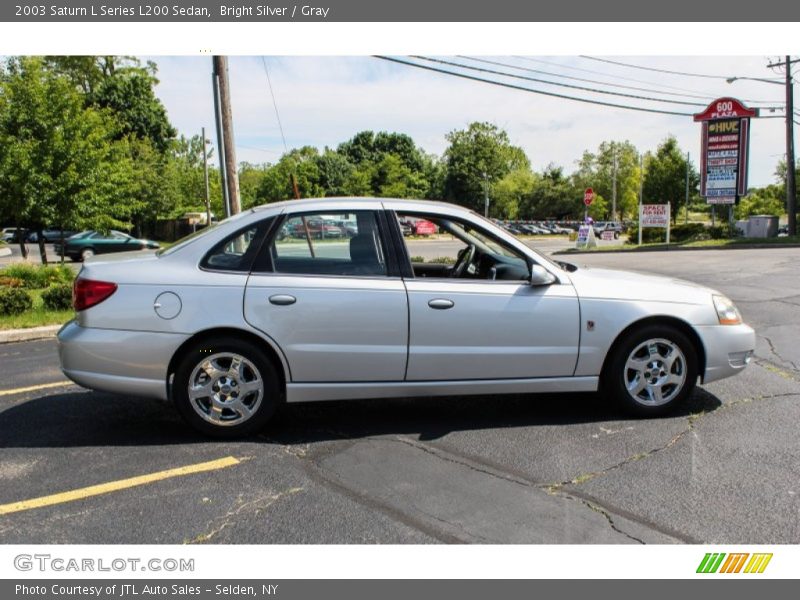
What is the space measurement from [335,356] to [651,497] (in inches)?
84.0

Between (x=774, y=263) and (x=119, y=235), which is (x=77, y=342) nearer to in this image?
(x=774, y=263)

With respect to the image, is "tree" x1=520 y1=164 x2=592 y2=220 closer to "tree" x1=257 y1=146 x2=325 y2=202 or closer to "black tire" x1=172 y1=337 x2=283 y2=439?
"tree" x1=257 y1=146 x2=325 y2=202

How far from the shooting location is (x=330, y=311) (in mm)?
4227

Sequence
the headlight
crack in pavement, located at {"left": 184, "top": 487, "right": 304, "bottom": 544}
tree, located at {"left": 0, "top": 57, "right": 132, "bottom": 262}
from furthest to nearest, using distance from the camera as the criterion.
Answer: tree, located at {"left": 0, "top": 57, "right": 132, "bottom": 262}
the headlight
crack in pavement, located at {"left": 184, "top": 487, "right": 304, "bottom": 544}

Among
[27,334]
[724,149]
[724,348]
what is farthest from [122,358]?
[724,149]

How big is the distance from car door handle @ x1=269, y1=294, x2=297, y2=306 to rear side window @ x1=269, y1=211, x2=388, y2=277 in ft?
0.68

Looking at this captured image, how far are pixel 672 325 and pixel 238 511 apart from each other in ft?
10.8

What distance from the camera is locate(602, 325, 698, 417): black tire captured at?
455 cm

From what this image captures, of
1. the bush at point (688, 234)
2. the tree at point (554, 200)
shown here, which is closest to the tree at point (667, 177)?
the tree at point (554, 200)

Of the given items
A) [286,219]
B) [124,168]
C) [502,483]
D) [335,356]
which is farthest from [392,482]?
[124,168]

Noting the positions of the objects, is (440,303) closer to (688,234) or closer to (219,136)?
(219,136)

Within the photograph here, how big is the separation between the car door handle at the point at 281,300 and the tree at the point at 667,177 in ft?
215

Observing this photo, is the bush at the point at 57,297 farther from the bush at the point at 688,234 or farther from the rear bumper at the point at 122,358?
the bush at the point at 688,234

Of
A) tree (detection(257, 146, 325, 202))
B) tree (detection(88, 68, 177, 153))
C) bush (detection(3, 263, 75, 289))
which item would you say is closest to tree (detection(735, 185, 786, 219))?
tree (detection(257, 146, 325, 202))
